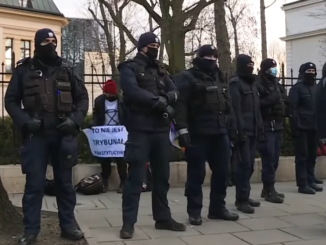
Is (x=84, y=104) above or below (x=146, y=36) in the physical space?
below

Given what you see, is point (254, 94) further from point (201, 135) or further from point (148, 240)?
point (148, 240)

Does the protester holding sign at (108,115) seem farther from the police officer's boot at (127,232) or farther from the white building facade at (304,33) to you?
the white building facade at (304,33)

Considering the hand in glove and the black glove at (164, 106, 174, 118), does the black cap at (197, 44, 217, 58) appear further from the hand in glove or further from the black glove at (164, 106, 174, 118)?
the hand in glove

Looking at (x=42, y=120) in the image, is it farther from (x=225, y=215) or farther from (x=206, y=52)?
(x=225, y=215)

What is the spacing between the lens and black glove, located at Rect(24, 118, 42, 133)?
509 centimetres

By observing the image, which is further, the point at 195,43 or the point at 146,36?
the point at 195,43

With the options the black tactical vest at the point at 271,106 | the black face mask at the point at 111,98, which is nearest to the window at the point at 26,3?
the black face mask at the point at 111,98

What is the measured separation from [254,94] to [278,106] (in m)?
0.83

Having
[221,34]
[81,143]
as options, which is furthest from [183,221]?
[221,34]

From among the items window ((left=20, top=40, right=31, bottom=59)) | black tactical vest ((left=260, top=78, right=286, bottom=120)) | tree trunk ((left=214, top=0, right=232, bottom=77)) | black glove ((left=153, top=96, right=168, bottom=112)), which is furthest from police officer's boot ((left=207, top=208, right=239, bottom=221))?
window ((left=20, top=40, right=31, bottom=59))

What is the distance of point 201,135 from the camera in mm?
6359

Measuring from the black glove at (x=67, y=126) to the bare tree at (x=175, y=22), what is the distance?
978 cm

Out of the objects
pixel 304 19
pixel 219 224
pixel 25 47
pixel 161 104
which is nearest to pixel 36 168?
pixel 161 104

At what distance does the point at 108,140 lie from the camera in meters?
8.72
